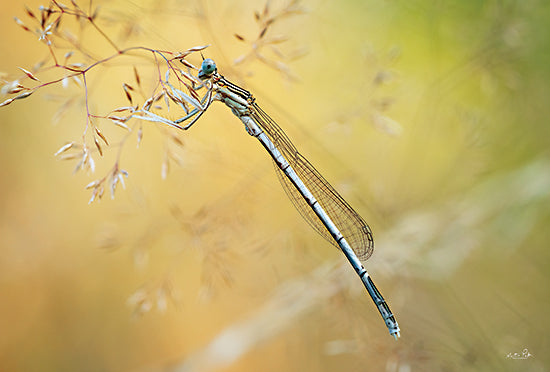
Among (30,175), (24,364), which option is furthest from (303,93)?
(24,364)

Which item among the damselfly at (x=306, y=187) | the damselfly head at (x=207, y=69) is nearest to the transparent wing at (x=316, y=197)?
the damselfly at (x=306, y=187)

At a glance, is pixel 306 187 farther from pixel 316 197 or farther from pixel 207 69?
pixel 207 69

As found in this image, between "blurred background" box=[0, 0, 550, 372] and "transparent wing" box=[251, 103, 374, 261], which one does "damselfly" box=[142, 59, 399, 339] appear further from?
"blurred background" box=[0, 0, 550, 372]

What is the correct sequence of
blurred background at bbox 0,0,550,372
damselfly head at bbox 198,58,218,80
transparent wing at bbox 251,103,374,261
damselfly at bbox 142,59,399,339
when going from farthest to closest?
blurred background at bbox 0,0,550,372
transparent wing at bbox 251,103,374,261
damselfly at bbox 142,59,399,339
damselfly head at bbox 198,58,218,80
